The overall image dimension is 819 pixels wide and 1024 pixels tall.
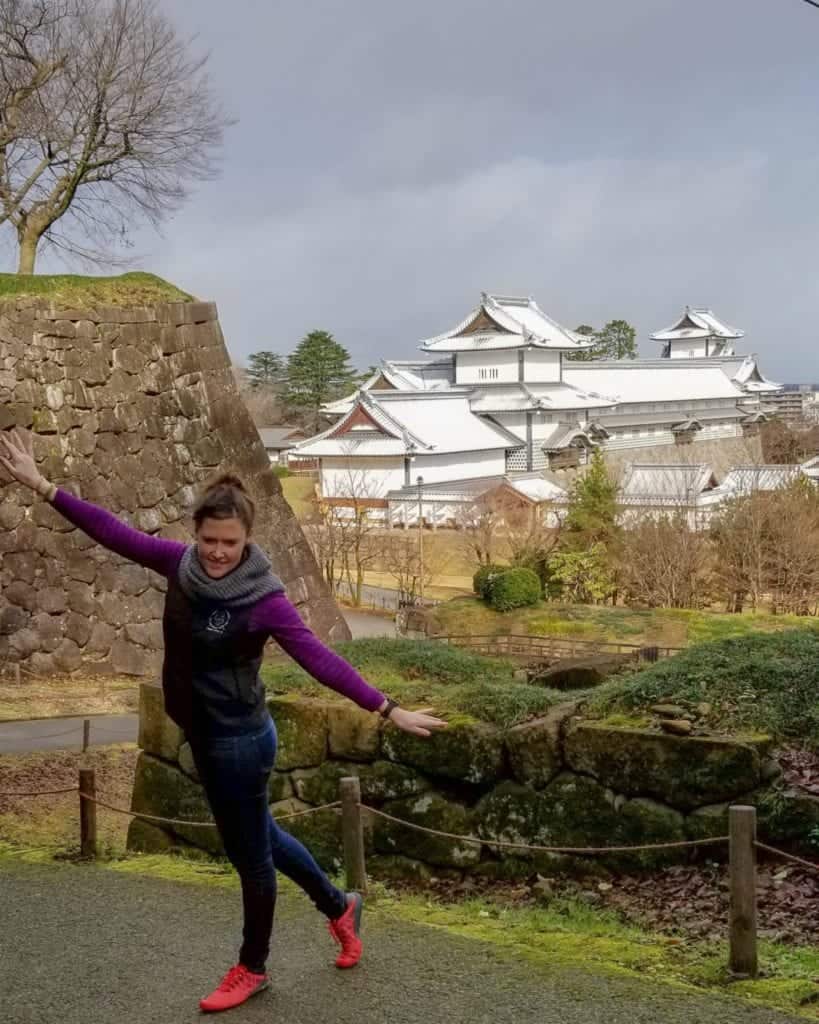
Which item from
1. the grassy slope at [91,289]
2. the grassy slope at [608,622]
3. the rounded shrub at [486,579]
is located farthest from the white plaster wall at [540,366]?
the grassy slope at [91,289]

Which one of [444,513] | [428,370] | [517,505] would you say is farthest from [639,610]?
[428,370]

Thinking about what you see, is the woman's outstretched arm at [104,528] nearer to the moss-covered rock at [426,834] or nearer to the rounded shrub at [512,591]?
the moss-covered rock at [426,834]

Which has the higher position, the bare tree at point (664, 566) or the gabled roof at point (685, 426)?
the gabled roof at point (685, 426)

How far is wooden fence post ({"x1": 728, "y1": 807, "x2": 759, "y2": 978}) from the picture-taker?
343cm

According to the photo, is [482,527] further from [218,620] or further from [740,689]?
[218,620]

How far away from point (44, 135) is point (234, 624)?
13.0 m

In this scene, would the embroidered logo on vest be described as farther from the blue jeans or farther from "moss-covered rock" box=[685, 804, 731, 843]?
"moss-covered rock" box=[685, 804, 731, 843]

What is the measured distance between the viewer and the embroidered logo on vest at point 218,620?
3.04 m

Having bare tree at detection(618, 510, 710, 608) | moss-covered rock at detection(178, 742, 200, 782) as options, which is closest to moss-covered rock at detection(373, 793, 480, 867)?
moss-covered rock at detection(178, 742, 200, 782)

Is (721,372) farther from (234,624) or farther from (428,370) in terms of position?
(234,624)

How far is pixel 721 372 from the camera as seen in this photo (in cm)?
6147

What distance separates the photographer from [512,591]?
22.6m

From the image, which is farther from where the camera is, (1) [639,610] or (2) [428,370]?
(2) [428,370]

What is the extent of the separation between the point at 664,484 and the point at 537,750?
29154mm
